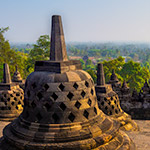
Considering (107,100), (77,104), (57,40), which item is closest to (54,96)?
(77,104)

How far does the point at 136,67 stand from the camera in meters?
37.8

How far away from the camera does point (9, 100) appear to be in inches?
546

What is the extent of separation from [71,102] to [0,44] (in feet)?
109

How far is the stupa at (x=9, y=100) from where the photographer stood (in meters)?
13.7

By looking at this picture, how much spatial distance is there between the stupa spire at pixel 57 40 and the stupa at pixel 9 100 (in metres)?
8.10

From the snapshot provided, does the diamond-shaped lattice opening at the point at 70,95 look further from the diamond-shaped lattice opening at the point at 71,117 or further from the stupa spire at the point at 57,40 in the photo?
the stupa spire at the point at 57,40

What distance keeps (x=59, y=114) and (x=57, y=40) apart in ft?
7.81

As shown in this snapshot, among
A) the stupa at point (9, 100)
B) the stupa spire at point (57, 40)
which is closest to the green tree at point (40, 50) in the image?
the stupa at point (9, 100)

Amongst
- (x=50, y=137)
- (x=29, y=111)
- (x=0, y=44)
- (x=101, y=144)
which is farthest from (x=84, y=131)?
(x=0, y=44)

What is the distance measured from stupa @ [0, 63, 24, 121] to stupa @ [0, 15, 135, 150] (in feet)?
25.1

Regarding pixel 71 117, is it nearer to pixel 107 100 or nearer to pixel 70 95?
pixel 70 95

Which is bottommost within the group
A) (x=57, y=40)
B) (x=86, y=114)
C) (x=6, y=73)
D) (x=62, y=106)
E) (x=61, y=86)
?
(x=86, y=114)

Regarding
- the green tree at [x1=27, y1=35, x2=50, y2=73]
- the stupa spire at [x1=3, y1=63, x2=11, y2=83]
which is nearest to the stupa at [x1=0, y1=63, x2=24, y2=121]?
the stupa spire at [x1=3, y1=63, x2=11, y2=83]

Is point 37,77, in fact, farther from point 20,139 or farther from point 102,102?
point 102,102
